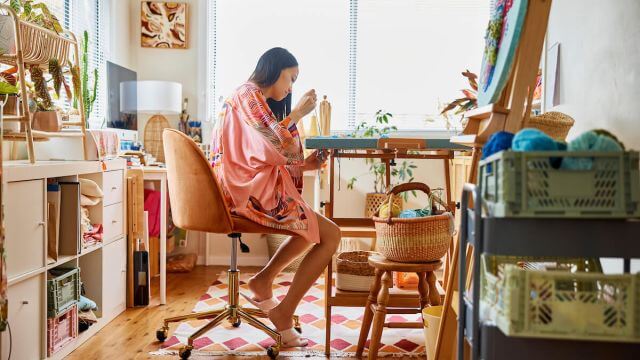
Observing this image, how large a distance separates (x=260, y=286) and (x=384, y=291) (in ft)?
2.28

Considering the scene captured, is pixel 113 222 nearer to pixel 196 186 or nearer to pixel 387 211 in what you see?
pixel 196 186

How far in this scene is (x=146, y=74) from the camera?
183 inches

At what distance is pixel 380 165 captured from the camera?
4.44 metres

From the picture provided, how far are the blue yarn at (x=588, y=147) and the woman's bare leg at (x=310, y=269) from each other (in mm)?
1520

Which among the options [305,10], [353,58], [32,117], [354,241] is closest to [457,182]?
[354,241]

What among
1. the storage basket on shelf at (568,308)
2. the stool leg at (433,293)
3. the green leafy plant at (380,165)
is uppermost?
the green leafy plant at (380,165)

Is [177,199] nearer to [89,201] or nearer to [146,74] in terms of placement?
[89,201]

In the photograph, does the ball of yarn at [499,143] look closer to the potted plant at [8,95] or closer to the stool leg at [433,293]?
the stool leg at [433,293]

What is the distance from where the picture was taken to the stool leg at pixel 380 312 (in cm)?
233

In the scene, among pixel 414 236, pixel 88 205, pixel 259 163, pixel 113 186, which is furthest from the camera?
pixel 113 186

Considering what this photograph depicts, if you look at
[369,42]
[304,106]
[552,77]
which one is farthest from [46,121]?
[369,42]

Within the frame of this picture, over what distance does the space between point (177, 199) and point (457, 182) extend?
2.02 metres

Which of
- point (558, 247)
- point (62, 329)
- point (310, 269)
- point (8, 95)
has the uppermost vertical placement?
point (8, 95)

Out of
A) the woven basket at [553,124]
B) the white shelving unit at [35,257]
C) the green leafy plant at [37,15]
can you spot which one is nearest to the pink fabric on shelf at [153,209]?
Answer: the white shelving unit at [35,257]
